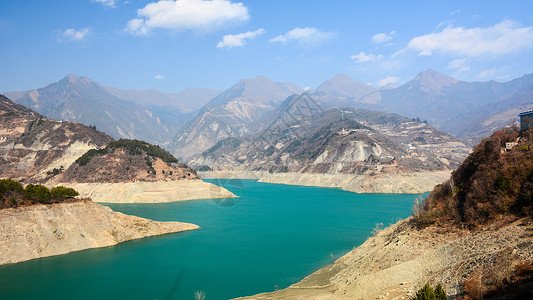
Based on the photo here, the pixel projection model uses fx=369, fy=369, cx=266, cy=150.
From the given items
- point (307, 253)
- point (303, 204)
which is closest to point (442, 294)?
point (307, 253)

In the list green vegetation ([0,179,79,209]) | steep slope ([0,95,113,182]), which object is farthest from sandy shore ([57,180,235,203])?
green vegetation ([0,179,79,209])

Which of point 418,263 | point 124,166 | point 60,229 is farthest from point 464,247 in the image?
point 124,166

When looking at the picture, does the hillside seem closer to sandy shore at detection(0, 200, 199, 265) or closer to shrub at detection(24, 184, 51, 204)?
sandy shore at detection(0, 200, 199, 265)

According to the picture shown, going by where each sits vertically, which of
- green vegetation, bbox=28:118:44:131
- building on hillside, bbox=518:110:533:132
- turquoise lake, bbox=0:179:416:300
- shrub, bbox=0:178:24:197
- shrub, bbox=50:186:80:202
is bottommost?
turquoise lake, bbox=0:179:416:300

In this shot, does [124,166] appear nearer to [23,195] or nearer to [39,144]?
[39,144]

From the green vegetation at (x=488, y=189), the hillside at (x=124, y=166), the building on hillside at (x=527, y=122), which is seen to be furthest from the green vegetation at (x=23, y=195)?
the building on hillside at (x=527, y=122)

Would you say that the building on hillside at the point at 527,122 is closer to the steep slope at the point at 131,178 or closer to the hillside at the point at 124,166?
the steep slope at the point at 131,178

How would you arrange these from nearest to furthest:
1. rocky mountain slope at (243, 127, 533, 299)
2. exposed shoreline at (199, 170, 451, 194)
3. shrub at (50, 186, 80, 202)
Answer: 1. rocky mountain slope at (243, 127, 533, 299)
2. shrub at (50, 186, 80, 202)
3. exposed shoreline at (199, 170, 451, 194)

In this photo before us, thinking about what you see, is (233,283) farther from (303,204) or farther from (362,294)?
(303,204)
